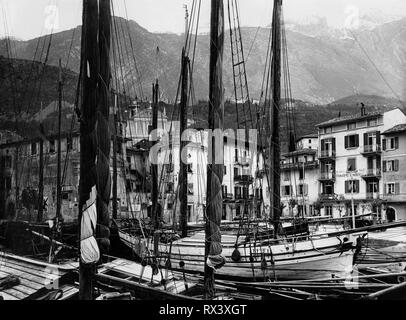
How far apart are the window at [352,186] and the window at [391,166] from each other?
1.68ft

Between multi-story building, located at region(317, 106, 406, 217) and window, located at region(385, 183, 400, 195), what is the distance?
0.10 m

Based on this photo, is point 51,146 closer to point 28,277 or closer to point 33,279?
point 28,277

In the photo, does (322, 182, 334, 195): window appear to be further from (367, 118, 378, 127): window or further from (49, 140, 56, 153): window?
(49, 140, 56, 153): window

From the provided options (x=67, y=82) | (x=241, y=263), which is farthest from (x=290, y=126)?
(x=67, y=82)

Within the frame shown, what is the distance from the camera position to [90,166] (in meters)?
4.23

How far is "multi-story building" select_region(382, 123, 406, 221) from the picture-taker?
639 centimetres

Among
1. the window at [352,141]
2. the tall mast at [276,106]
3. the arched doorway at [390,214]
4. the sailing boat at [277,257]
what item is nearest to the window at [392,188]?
the arched doorway at [390,214]

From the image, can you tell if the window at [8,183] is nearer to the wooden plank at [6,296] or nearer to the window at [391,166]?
the wooden plank at [6,296]

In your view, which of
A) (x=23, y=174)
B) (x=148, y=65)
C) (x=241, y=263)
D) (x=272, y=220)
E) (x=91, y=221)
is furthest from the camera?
(x=148, y=65)

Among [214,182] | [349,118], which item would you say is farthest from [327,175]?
[214,182]

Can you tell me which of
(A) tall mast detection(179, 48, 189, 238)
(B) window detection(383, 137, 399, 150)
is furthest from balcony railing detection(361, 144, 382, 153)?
(A) tall mast detection(179, 48, 189, 238)

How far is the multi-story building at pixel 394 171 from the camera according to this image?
639cm
